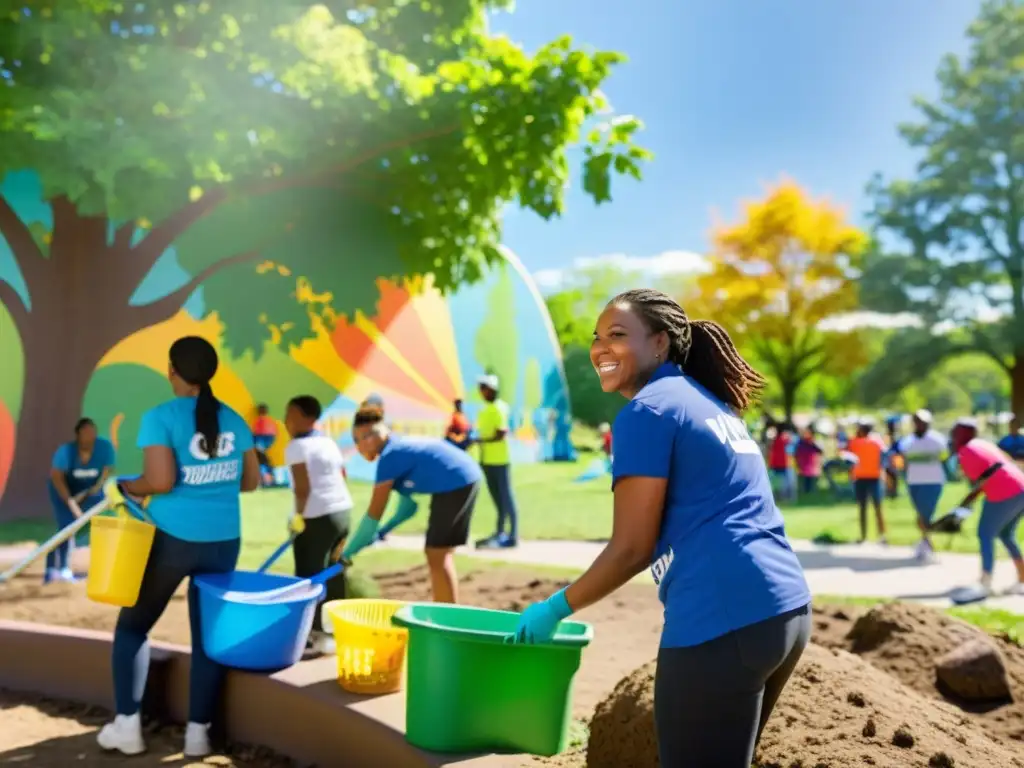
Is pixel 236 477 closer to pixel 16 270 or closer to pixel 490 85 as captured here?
pixel 490 85

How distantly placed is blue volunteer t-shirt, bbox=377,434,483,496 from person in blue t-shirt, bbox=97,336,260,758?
1136mm

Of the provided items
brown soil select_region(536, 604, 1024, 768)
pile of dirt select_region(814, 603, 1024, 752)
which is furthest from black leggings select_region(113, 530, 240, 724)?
pile of dirt select_region(814, 603, 1024, 752)

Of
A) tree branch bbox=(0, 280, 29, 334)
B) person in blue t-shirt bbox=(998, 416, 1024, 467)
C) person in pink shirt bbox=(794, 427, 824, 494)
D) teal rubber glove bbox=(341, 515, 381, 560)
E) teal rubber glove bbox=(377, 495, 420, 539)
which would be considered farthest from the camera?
person in pink shirt bbox=(794, 427, 824, 494)

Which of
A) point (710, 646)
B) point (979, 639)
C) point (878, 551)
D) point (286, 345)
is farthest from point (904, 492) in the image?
point (710, 646)

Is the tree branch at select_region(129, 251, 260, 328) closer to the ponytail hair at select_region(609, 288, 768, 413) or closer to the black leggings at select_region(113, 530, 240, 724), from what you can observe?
the black leggings at select_region(113, 530, 240, 724)

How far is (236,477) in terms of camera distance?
4.22 metres

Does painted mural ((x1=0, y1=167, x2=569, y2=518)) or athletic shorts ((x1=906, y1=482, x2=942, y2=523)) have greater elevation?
painted mural ((x1=0, y1=167, x2=569, y2=518))

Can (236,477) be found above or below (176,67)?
below

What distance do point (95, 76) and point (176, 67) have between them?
101 cm

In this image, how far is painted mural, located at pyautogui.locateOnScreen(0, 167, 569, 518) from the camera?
1289 centimetres

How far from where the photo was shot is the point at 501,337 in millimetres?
25516

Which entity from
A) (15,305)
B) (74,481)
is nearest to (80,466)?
(74,481)

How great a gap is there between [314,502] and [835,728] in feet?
10.9

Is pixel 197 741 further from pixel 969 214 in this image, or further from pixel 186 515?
pixel 969 214
